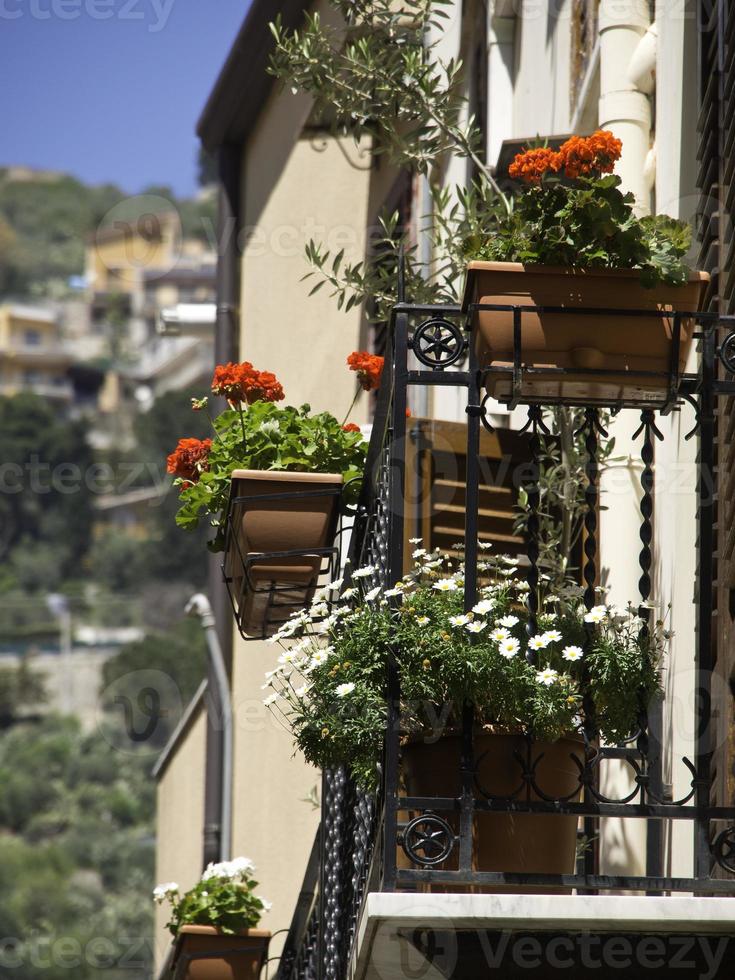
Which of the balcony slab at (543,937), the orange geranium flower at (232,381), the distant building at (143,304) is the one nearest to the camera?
the balcony slab at (543,937)

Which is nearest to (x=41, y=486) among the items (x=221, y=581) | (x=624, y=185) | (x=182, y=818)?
(x=182, y=818)

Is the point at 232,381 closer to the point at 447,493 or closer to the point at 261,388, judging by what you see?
the point at 261,388

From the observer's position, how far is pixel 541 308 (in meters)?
4.39

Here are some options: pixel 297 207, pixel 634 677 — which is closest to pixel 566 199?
pixel 634 677

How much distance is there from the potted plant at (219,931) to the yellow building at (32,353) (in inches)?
6310

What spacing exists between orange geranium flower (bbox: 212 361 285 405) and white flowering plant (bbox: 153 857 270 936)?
2958 mm

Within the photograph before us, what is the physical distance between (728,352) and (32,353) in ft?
558

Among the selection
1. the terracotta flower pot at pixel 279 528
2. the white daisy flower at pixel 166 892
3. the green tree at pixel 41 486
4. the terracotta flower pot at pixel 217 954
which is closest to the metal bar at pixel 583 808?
the terracotta flower pot at pixel 279 528

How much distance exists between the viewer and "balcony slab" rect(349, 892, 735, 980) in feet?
13.0

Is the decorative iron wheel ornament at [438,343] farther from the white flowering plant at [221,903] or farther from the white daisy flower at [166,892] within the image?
the white daisy flower at [166,892]

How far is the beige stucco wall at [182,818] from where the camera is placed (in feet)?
48.2

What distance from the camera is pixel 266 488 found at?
19.1 feet

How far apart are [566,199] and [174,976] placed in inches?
208

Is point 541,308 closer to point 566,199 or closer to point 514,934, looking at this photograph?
point 566,199
